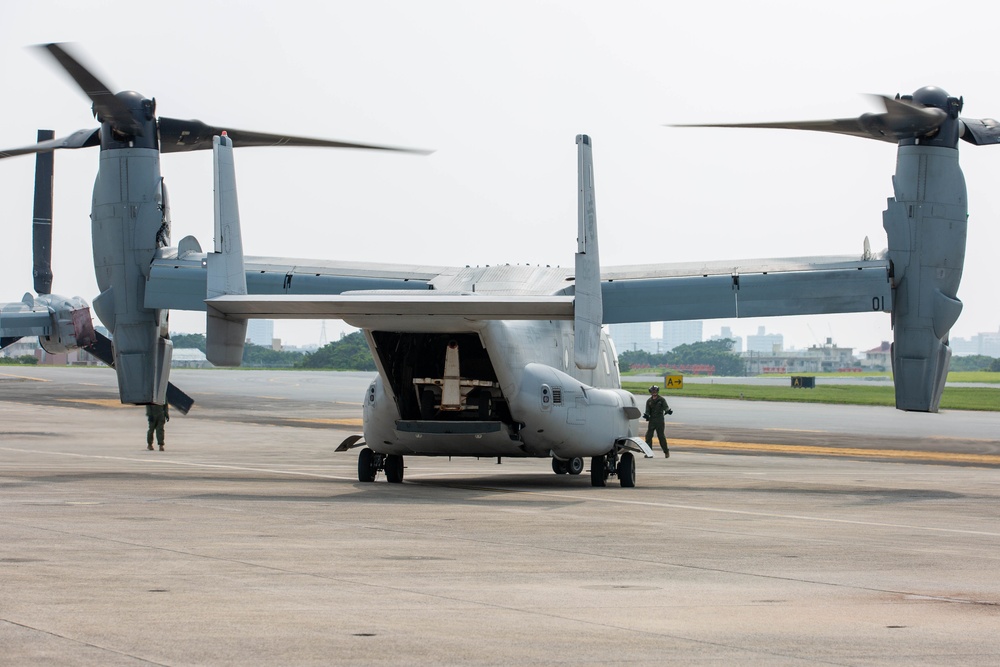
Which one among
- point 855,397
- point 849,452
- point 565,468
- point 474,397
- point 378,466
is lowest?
point 849,452

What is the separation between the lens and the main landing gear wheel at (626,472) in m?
20.7

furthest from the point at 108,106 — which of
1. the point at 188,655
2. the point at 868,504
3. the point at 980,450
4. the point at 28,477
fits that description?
the point at 980,450

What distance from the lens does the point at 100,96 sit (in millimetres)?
21359

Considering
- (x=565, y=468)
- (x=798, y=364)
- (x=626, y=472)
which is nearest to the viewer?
(x=626, y=472)

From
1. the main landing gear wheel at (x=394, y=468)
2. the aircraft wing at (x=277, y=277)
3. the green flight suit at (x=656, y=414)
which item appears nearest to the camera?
the main landing gear wheel at (x=394, y=468)

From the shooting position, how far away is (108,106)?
21.5 m

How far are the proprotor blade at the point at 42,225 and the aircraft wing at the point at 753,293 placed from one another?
28.4 metres

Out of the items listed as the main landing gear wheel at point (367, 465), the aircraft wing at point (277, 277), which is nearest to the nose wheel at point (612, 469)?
the main landing gear wheel at point (367, 465)

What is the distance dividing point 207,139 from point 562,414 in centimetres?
852

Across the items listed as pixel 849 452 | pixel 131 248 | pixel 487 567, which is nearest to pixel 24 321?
pixel 131 248

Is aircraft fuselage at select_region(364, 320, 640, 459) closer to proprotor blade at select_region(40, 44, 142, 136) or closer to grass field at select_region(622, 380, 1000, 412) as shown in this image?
proprotor blade at select_region(40, 44, 142, 136)

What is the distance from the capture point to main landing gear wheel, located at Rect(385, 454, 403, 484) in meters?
20.3

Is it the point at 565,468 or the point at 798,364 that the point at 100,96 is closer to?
the point at 565,468

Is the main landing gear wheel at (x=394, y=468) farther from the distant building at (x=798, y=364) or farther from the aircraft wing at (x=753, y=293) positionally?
the distant building at (x=798, y=364)
